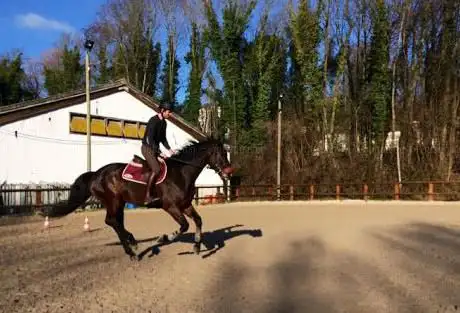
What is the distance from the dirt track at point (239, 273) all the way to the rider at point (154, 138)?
1.85m

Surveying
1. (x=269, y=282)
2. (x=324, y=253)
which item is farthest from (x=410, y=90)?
(x=269, y=282)

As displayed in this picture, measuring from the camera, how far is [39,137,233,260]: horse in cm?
1134

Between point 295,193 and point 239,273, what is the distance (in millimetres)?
29177

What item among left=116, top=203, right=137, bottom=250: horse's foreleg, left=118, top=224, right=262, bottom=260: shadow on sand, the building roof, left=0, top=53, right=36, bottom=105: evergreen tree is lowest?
left=118, top=224, right=262, bottom=260: shadow on sand

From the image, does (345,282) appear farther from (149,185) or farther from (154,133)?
(154,133)

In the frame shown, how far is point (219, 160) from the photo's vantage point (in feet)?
39.1

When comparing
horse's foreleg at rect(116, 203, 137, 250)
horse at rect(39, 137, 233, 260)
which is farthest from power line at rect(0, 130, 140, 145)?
horse's foreleg at rect(116, 203, 137, 250)

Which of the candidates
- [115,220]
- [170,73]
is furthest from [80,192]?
[170,73]

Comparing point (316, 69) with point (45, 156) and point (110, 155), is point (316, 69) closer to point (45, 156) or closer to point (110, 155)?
point (110, 155)

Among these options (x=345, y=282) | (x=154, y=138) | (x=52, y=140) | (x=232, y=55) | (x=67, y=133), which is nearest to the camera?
(x=345, y=282)

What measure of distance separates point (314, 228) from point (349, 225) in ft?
5.67

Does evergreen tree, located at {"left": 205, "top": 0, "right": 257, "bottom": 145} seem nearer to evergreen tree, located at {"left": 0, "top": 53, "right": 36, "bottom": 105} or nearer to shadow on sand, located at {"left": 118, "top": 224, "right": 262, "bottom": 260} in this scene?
evergreen tree, located at {"left": 0, "top": 53, "right": 36, "bottom": 105}

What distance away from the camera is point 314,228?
1719 centimetres

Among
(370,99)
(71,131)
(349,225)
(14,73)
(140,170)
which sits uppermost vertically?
(14,73)
